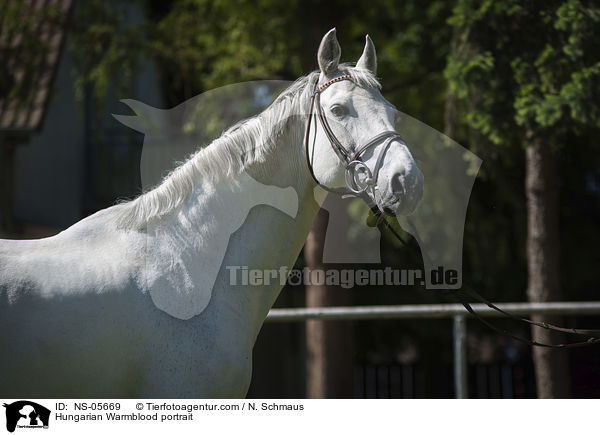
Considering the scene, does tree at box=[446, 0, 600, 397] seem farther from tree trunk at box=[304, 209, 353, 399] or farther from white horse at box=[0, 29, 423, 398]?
tree trunk at box=[304, 209, 353, 399]

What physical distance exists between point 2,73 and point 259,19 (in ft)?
10.8

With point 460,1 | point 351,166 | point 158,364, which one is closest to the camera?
point 158,364

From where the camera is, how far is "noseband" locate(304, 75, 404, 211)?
2.70m

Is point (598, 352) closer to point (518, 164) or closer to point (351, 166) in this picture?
point (518, 164)

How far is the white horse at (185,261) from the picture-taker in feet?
8.27

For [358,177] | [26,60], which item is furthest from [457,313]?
[26,60]

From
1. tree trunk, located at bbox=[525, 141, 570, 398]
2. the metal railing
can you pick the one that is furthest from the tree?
the metal railing

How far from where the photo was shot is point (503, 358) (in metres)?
13.5

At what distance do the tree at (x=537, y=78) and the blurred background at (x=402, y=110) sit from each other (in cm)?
1

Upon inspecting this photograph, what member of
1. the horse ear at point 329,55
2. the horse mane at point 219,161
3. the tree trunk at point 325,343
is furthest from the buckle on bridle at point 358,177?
the tree trunk at point 325,343

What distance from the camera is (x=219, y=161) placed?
9.33ft

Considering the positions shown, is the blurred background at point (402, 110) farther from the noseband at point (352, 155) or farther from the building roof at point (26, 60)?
the noseband at point (352, 155)
